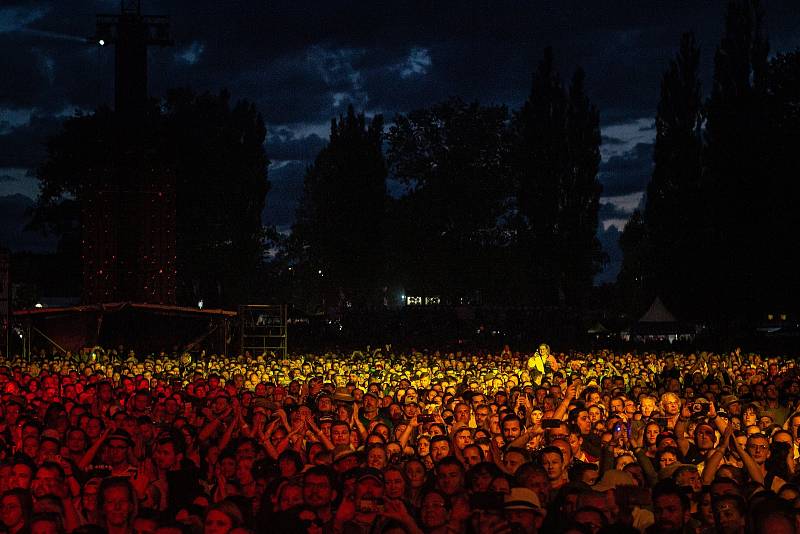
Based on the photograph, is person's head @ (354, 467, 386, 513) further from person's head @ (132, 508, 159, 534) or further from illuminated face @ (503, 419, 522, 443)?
illuminated face @ (503, 419, 522, 443)

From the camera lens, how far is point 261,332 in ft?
140

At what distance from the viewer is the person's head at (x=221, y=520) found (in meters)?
7.81

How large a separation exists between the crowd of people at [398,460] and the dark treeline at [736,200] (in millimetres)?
23873

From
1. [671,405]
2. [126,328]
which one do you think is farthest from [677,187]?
[671,405]

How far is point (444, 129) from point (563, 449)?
58.0 metres

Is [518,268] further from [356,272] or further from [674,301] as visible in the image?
[674,301]

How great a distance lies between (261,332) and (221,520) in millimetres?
34953

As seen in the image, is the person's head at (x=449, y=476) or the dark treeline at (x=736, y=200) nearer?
the person's head at (x=449, y=476)

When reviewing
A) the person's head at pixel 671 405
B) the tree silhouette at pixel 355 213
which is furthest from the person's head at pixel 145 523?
the tree silhouette at pixel 355 213

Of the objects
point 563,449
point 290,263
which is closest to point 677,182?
point 563,449

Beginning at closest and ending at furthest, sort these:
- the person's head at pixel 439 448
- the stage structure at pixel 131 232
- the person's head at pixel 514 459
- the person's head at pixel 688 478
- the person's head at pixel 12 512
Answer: the person's head at pixel 12 512 → the person's head at pixel 688 478 → the person's head at pixel 514 459 → the person's head at pixel 439 448 → the stage structure at pixel 131 232

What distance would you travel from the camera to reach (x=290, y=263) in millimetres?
89312

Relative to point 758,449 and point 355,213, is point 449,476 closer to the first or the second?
point 758,449

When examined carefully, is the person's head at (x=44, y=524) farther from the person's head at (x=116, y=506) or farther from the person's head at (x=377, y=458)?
the person's head at (x=377, y=458)
